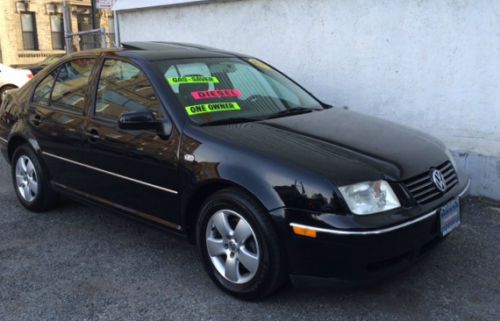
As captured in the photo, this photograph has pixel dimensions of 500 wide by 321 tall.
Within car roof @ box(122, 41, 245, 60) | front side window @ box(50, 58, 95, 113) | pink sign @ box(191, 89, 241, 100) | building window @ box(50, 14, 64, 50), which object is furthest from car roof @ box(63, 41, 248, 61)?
building window @ box(50, 14, 64, 50)

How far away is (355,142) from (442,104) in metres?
2.58

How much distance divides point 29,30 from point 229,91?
863 inches

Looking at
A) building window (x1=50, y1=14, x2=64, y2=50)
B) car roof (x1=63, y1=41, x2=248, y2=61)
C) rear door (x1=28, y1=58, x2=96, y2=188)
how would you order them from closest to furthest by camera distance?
1. car roof (x1=63, y1=41, x2=248, y2=61)
2. rear door (x1=28, y1=58, x2=96, y2=188)
3. building window (x1=50, y1=14, x2=64, y2=50)

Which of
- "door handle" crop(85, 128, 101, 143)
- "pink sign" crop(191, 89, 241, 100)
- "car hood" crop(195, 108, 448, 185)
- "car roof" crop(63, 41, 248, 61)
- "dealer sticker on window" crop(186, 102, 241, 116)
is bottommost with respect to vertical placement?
"door handle" crop(85, 128, 101, 143)

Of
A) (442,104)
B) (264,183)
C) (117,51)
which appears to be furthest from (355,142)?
(442,104)

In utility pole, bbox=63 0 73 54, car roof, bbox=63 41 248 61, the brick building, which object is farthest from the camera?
the brick building

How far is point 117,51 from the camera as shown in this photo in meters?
4.03

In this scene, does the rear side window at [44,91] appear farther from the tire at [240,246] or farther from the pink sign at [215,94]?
the tire at [240,246]

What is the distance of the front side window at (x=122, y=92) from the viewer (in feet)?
11.8

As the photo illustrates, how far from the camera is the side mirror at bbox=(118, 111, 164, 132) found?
10.9 feet

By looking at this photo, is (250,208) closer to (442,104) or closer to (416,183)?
(416,183)

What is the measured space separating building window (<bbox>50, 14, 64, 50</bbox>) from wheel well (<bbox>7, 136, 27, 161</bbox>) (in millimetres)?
20247

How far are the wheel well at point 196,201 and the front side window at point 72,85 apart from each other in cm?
140

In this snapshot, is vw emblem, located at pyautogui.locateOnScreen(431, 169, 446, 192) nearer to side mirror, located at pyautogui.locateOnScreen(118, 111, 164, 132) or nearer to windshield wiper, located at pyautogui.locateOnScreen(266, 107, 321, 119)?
windshield wiper, located at pyautogui.locateOnScreen(266, 107, 321, 119)
